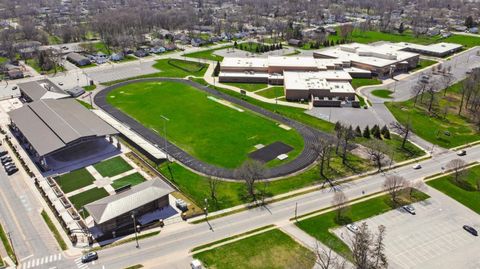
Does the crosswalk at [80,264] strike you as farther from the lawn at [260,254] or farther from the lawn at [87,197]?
the lawn at [260,254]

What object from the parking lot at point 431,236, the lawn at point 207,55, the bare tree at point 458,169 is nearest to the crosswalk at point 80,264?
the parking lot at point 431,236

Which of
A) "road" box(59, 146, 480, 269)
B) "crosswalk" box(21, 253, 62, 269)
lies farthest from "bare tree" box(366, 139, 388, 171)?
"crosswalk" box(21, 253, 62, 269)

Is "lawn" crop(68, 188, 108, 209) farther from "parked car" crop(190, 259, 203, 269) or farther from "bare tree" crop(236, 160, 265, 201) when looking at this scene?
"bare tree" crop(236, 160, 265, 201)

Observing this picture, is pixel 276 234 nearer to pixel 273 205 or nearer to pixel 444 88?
pixel 273 205

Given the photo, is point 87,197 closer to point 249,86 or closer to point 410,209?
point 410,209

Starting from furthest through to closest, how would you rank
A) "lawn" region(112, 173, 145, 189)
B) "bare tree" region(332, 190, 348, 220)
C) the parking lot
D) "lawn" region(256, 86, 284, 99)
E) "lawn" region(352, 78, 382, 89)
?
"lawn" region(352, 78, 382, 89), "lawn" region(256, 86, 284, 99), "lawn" region(112, 173, 145, 189), "bare tree" region(332, 190, 348, 220), the parking lot
